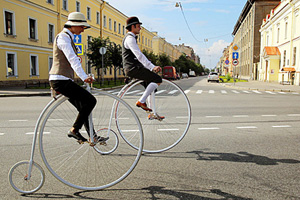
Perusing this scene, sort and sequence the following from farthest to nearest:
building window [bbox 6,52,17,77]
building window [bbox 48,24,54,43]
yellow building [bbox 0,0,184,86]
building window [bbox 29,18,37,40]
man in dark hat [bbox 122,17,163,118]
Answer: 1. building window [bbox 48,24,54,43]
2. building window [bbox 29,18,37,40]
3. building window [bbox 6,52,17,77]
4. yellow building [bbox 0,0,184,86]
5. man in dark hat [bbox 122,17,163,118]

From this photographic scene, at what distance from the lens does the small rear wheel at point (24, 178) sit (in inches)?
126

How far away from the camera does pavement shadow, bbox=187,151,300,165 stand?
14.0ft

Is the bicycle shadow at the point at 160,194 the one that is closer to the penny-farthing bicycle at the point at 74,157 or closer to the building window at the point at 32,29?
the penny-farthing bicycle at the point at 74,157

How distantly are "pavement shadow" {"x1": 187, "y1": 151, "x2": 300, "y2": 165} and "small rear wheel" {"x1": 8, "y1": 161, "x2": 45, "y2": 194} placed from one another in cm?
253

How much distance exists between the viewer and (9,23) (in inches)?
972

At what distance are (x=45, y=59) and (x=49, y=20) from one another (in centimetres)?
480

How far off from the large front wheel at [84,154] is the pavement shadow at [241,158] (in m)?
1.26

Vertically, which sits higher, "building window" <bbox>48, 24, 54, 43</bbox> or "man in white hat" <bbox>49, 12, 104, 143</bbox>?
"building window" <bbox>48, 24, 54, 43</bbox>

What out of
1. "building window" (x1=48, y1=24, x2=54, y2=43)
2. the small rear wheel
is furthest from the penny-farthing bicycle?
"building window" (x1=48, y1=24, x2=54, y2=43)

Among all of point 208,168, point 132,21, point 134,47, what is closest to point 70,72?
point 134,47

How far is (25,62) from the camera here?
26.5 metres

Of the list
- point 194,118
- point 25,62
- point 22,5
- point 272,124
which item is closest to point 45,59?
point 25,62

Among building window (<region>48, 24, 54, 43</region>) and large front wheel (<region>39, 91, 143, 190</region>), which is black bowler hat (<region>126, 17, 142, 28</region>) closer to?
large front wheel (<region>39, 91, 143, 190</region>)

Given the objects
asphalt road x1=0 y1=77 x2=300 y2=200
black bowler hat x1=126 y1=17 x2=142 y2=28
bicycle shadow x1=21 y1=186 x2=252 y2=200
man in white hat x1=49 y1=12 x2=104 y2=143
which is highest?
black bowler hat x1=126 y1=17 x2=142 y2=28
